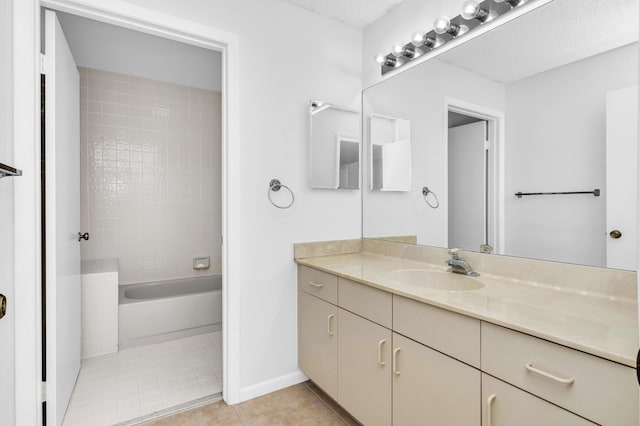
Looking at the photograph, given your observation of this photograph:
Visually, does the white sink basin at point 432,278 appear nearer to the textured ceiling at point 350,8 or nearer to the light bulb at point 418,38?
the light bulb at point 418,38

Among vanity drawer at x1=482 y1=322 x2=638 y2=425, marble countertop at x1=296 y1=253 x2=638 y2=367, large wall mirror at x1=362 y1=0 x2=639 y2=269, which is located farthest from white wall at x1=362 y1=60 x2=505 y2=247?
vanity drawer at x1=482 y1=322 x2=638 y2=425

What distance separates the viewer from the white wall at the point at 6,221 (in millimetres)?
1265

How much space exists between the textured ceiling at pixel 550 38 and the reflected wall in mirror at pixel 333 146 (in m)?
0.79

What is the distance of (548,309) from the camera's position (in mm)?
1078

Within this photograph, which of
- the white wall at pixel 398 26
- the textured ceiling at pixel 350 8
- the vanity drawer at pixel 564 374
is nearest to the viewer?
the vanity drawer at pixel 564 374

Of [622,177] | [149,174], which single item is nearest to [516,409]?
[622,177]

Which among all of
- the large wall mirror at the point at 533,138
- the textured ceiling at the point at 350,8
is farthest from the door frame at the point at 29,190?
the large wall mirror at the point at 533,138

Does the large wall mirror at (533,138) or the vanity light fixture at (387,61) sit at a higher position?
the vanity light fixture at (387,61)

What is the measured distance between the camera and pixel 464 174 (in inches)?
71.9

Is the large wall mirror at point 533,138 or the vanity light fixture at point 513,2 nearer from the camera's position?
the large wall mirror at point 533,138

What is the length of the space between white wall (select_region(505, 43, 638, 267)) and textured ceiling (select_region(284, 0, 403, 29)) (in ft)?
3.34

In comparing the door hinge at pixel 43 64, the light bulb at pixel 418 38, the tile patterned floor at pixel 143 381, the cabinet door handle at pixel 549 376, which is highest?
the light bulb at pixel 418 38

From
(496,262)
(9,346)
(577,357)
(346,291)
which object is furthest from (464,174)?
(9,346)

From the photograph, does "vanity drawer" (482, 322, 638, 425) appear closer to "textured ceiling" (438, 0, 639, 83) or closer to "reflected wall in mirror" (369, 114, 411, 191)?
"textured ceiling" (438, 0, 639, 83)
